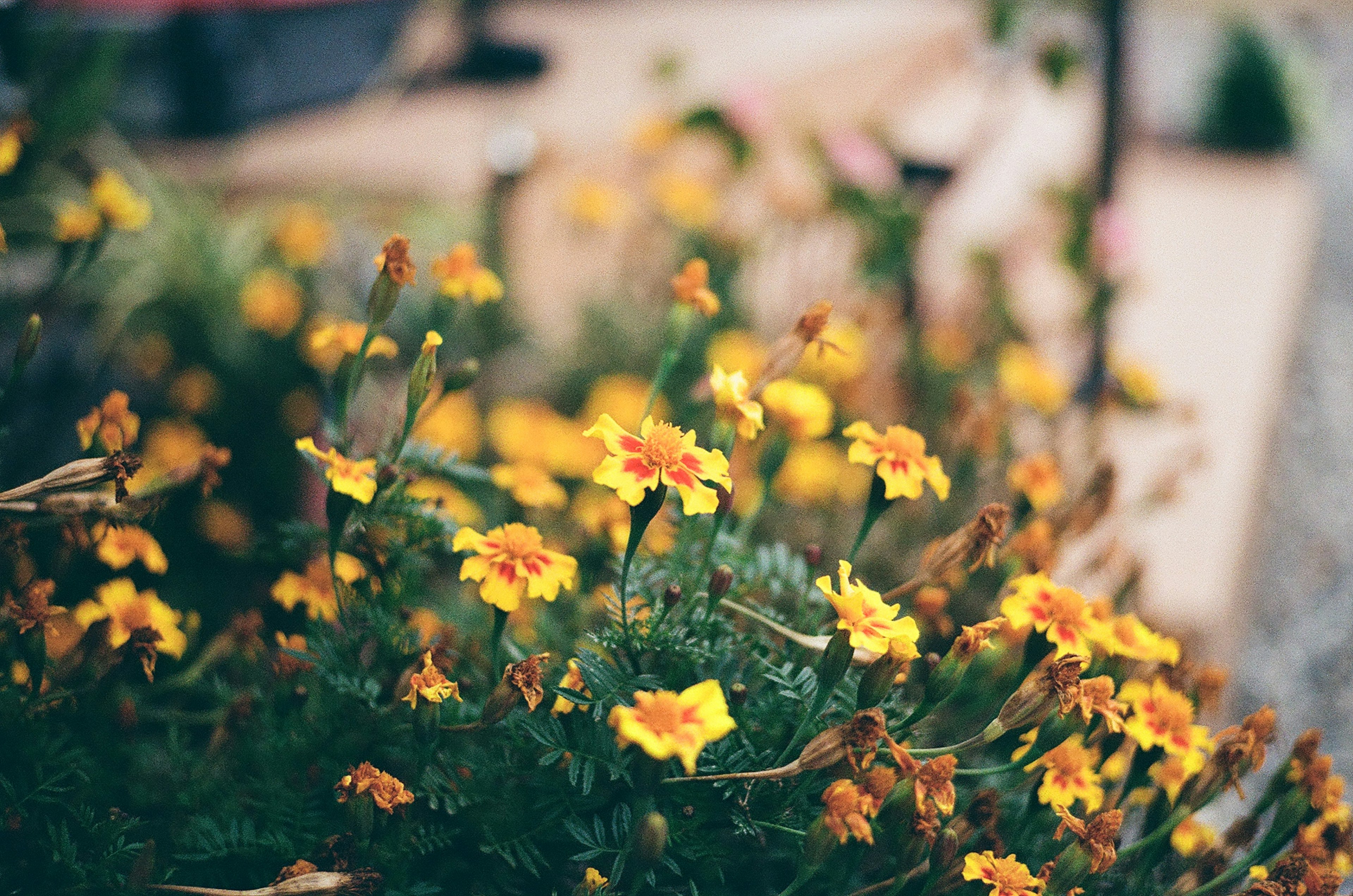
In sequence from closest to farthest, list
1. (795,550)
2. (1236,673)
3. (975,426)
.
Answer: (975,426)
(795,550)
(1236,673)

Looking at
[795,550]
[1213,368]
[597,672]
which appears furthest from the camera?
[1213,368]

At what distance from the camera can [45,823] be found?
81cm

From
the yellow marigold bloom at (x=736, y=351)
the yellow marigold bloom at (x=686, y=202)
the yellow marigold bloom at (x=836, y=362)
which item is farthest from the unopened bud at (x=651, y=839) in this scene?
the yellow marigold bloom at (x=686, y=202)

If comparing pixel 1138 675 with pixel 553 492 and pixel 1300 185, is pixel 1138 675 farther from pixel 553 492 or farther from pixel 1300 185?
pixel 1300 185

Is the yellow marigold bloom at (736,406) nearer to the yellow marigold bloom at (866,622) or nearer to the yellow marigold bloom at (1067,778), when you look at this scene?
the yellow marigold bloom at (866,622)

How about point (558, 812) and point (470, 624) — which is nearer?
point (558, 812)

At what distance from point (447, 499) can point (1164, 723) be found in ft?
2.31

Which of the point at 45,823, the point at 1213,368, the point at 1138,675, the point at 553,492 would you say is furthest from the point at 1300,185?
the point at 45,823

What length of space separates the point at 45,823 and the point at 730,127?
2098mm

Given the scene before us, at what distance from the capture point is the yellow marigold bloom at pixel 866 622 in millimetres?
727

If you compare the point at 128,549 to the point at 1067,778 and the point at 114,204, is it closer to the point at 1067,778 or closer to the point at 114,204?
the point at 114,204

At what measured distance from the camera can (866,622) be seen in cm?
74

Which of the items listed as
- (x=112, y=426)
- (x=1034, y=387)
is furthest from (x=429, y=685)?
(x=1034, y=387)

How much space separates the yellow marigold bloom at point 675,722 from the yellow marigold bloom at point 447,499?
32cm
